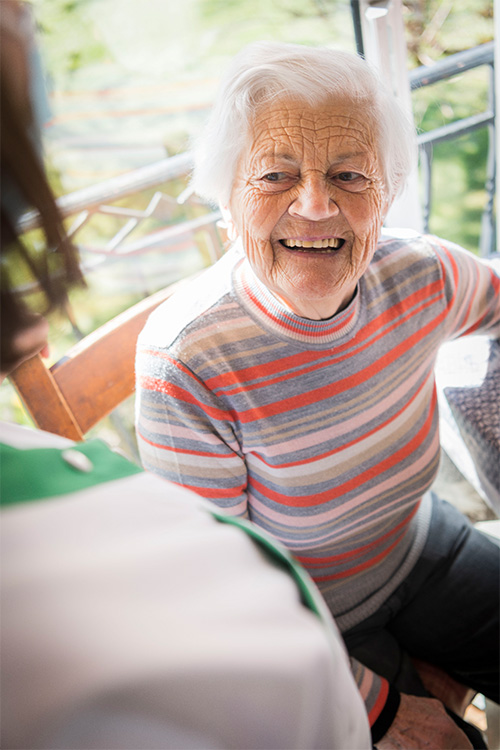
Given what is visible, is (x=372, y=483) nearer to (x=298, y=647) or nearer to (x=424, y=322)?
(x=424, y=322)

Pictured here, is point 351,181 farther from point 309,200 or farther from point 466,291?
point 466,291

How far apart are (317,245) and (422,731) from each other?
0.95m

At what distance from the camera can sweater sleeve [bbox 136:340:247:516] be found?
959mm

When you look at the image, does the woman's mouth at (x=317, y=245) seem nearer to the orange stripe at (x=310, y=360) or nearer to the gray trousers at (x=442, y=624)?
the orange stripe at (x=310, y=360)

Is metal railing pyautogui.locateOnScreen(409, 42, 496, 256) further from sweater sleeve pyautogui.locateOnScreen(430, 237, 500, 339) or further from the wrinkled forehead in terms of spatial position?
the wrinkled forehead

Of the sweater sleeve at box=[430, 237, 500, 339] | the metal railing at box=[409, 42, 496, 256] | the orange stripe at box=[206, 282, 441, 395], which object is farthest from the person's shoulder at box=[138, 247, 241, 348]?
the metal railing at box=[409, 42, 496, 256]

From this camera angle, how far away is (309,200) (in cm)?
95

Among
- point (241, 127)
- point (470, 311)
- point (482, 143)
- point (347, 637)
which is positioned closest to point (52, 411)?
point (241, 127)

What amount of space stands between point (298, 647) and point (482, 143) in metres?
4.78

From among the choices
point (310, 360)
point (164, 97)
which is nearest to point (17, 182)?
point (310, 360)

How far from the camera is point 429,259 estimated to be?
1.17 meters

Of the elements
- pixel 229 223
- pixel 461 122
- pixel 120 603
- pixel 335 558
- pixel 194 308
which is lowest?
pixel 335 558

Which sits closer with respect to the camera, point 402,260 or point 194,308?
point 194,308

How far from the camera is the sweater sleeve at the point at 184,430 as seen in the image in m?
0.96
